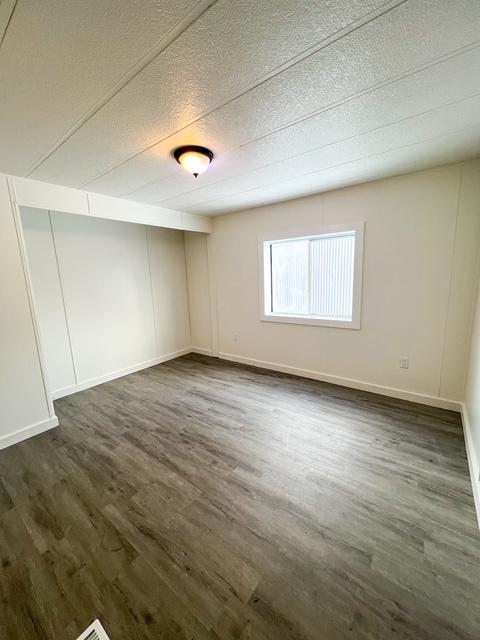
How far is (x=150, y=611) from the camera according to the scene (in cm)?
114

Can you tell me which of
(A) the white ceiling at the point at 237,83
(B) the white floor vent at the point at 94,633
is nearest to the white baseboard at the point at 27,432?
(B) the white floor vent at the point at 94,633

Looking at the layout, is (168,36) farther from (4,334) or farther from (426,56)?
(4,334)

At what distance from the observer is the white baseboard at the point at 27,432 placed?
2384mm

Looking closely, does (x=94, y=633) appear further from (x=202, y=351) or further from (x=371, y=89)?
(x=202, y=351)

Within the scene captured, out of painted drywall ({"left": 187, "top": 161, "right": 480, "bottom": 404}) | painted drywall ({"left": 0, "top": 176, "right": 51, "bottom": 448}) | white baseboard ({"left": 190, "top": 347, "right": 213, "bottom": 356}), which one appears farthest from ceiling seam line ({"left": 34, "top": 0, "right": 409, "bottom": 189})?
white baseboard ({"left": 190, "top": 347, "right": 213, "bottom": 356})

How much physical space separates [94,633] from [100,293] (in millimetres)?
3498

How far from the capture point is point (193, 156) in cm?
194

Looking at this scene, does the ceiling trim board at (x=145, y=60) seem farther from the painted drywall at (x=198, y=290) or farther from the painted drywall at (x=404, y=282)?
the painted drywall at (x=198, y=290)

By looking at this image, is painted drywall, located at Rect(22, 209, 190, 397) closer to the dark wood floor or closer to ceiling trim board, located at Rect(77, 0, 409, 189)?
the dark wood floor

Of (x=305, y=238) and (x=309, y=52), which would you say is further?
(x=305, y=238)

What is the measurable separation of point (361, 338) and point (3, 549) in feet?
11.5

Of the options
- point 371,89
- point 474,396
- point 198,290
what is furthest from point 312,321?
point 371,89

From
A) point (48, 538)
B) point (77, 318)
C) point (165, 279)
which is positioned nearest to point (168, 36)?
point (48, 538)

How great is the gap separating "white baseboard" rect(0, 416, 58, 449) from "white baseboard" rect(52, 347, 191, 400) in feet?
2.61
